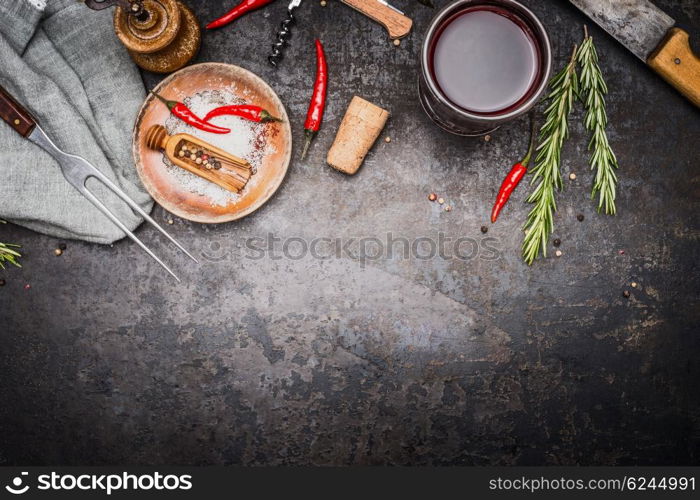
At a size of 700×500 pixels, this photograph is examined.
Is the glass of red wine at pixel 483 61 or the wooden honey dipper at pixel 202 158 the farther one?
the wooden honey dipper at pixel 202 158

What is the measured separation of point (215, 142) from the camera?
1.76 meters

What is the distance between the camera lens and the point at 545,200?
1.81m

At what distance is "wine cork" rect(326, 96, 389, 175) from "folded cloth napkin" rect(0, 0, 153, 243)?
0.69 meters

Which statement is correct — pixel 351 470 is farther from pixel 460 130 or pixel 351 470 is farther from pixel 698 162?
pixel 698 162

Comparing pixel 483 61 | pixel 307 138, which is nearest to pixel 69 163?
pixel 307 138

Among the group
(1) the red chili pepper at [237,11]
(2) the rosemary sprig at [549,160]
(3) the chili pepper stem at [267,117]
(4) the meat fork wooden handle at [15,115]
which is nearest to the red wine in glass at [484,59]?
(2) the rosemary sprig at [549,160]

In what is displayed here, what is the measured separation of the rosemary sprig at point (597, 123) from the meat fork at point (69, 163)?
4.93ft

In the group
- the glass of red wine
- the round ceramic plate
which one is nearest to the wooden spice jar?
the round ceramic plate

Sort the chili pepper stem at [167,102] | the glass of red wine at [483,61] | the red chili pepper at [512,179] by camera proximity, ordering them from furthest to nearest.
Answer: the red chili pepper at [512,179]
the chili pepper stem at [167,102]
the glass of red wine at [483,61]

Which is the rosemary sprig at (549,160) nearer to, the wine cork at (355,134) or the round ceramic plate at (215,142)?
the wine cork at (355,134)

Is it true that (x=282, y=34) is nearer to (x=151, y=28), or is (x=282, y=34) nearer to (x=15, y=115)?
(x=151, y=28)

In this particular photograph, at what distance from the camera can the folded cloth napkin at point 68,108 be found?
1.75 metres

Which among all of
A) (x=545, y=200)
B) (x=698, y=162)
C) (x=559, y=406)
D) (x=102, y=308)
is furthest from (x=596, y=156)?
(x=102, y=308)

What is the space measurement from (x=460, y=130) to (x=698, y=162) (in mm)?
907
